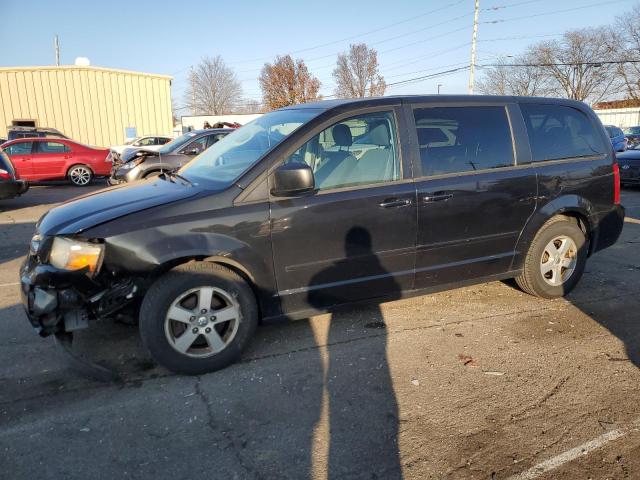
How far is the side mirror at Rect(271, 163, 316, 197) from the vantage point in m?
3.13

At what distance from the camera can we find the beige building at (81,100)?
1054 inches

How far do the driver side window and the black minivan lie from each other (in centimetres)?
1

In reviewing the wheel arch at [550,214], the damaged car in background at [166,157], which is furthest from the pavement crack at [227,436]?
the damaged car in background at [166,157]

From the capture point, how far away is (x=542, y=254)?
4.43 meters

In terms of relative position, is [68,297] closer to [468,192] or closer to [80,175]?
[468,192]

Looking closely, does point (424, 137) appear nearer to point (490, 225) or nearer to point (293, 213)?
point (490, 225)

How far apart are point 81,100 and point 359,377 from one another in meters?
29.5

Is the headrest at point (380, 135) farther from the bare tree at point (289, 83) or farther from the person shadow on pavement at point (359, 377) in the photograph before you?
the bare tree at point (289, 83)

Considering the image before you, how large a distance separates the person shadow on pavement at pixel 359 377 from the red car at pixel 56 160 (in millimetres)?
12999

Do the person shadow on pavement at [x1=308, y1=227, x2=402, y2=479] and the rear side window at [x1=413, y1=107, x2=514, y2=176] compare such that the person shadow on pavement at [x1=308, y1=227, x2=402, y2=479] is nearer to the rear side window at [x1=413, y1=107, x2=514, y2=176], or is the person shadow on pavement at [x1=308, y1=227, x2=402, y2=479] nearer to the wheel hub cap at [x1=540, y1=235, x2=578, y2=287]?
the rear side window at [x1=413, y1=107, x2=514, y2=176]

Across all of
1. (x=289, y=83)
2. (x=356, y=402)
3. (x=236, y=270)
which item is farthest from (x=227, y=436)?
(x=289, y=83)

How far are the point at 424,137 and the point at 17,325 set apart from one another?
12.4ft

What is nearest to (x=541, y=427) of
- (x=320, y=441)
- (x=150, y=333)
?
(x=320, y=441)

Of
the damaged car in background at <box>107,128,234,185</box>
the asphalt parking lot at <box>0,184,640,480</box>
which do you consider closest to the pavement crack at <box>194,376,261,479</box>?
the asphalt parking lot at <box>0,184,640,480</box>
